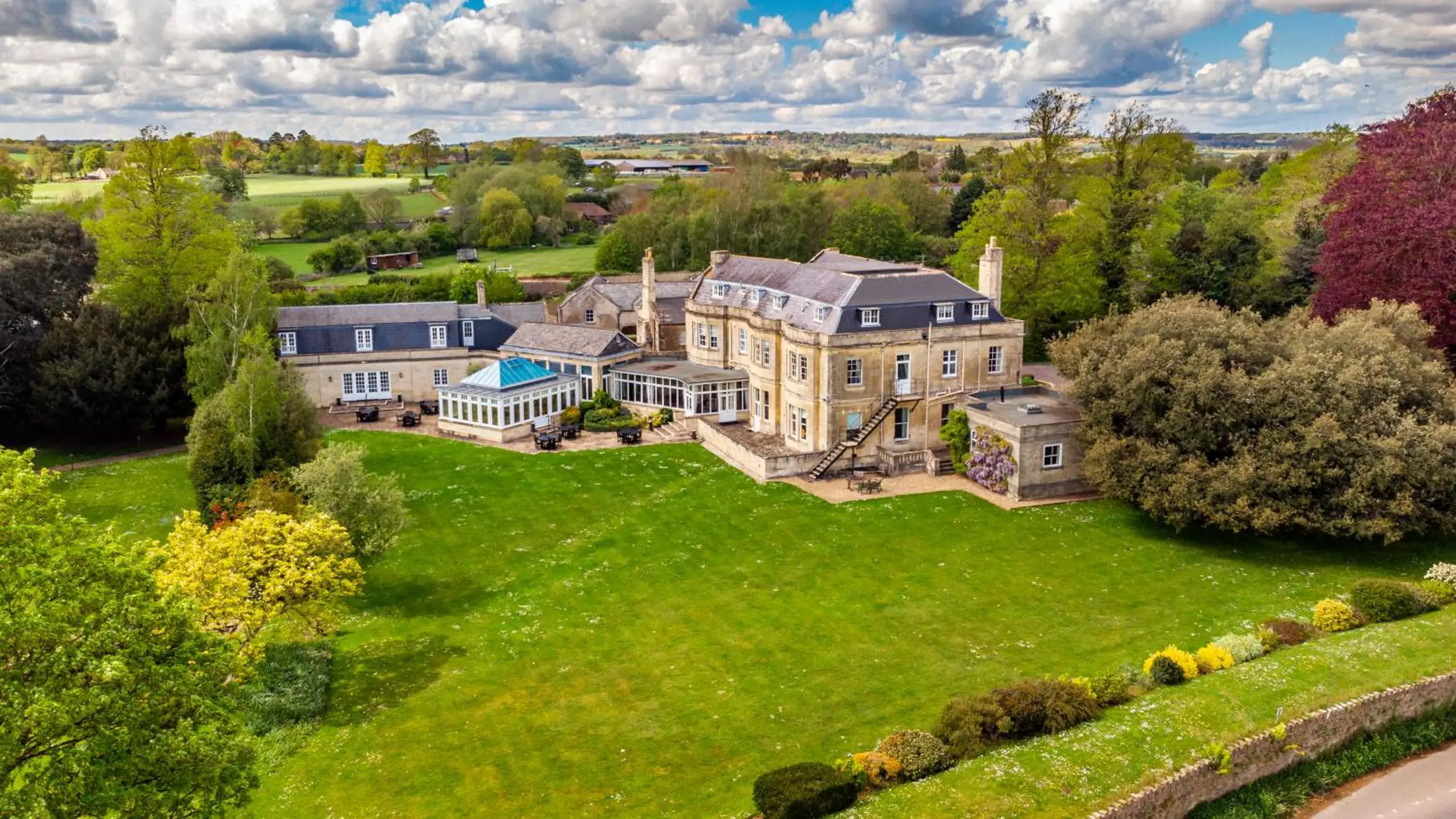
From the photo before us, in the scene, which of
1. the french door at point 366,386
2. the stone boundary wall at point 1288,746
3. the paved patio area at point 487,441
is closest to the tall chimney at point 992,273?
the paved patio area at point 487,441

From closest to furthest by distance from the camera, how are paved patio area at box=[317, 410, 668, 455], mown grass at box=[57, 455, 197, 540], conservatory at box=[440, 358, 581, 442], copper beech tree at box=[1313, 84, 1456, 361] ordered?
mown grass at box=[57, 455, 197, 540] → copper beech tree at box=[1313, 84, 1456, 361] → paved patio area at box=[317, 410, 668, 455] → conservatory at box=[440, 358, 581, 442]

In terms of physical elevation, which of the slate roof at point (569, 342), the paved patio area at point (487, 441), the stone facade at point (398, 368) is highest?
the slate roof at point (569, 342)

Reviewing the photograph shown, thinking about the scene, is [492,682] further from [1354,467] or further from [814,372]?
[1354,467]

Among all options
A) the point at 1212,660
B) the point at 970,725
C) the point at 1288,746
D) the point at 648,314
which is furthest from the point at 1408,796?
the point at 648,314

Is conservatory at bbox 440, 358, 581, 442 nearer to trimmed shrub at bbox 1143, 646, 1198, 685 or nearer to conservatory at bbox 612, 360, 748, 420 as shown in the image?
conservatory at bbox 612, 360, 748, 420

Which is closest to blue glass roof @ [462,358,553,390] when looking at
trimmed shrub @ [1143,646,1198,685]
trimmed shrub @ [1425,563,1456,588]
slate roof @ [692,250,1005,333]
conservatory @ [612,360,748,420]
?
conservatory @ [612,360,748,420]

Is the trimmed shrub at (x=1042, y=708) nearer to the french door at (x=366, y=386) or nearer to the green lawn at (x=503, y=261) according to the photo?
the french door at (x=366, y=386)
